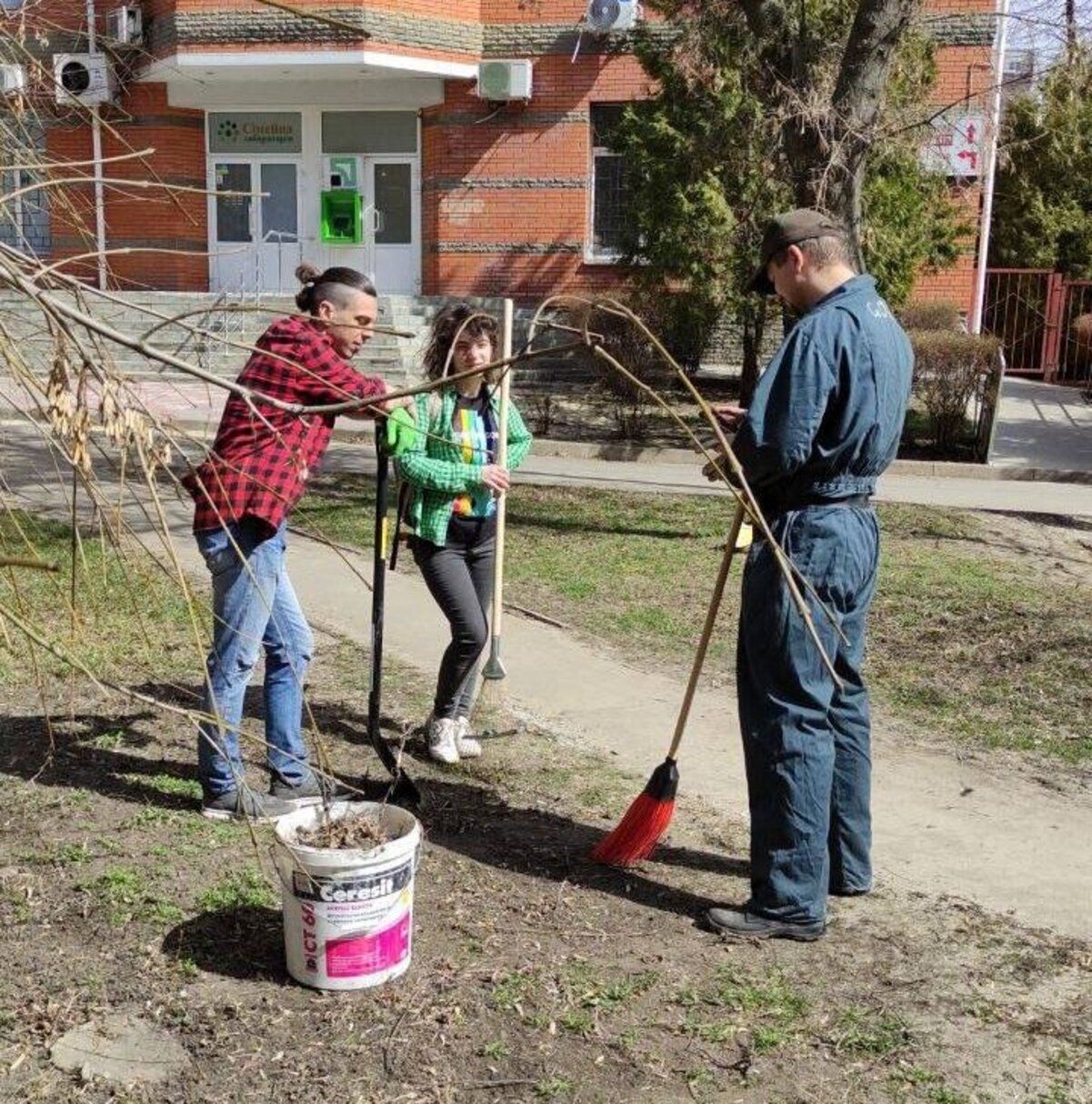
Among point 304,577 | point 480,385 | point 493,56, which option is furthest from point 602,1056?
point 493,56

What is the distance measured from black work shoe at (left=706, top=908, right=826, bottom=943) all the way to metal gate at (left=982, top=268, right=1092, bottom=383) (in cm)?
1904

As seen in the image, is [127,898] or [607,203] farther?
[607,203]

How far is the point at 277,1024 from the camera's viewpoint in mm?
3361

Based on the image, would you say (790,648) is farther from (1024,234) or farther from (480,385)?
(1024,234)

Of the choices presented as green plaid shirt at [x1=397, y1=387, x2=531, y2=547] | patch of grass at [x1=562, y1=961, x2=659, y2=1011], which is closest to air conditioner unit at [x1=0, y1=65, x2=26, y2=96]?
green plaid shirt at [x1=397, y1=387, x2=531, y2=547]

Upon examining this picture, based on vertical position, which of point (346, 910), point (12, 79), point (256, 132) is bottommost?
point (346, 910)

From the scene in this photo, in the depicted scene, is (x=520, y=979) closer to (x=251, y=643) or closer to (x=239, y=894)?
(x=239, y=894)

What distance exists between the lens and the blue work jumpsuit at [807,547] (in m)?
3.66

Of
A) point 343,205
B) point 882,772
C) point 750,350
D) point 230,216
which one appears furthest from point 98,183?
point 230,216

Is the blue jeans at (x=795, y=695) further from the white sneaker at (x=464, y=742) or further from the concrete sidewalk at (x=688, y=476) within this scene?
the concrete sidewalk at (x=688, y=476)

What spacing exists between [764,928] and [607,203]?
20.0 meters

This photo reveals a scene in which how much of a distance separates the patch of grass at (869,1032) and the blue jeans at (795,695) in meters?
0.44

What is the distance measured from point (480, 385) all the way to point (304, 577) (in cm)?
359

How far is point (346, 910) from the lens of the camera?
342 cm
